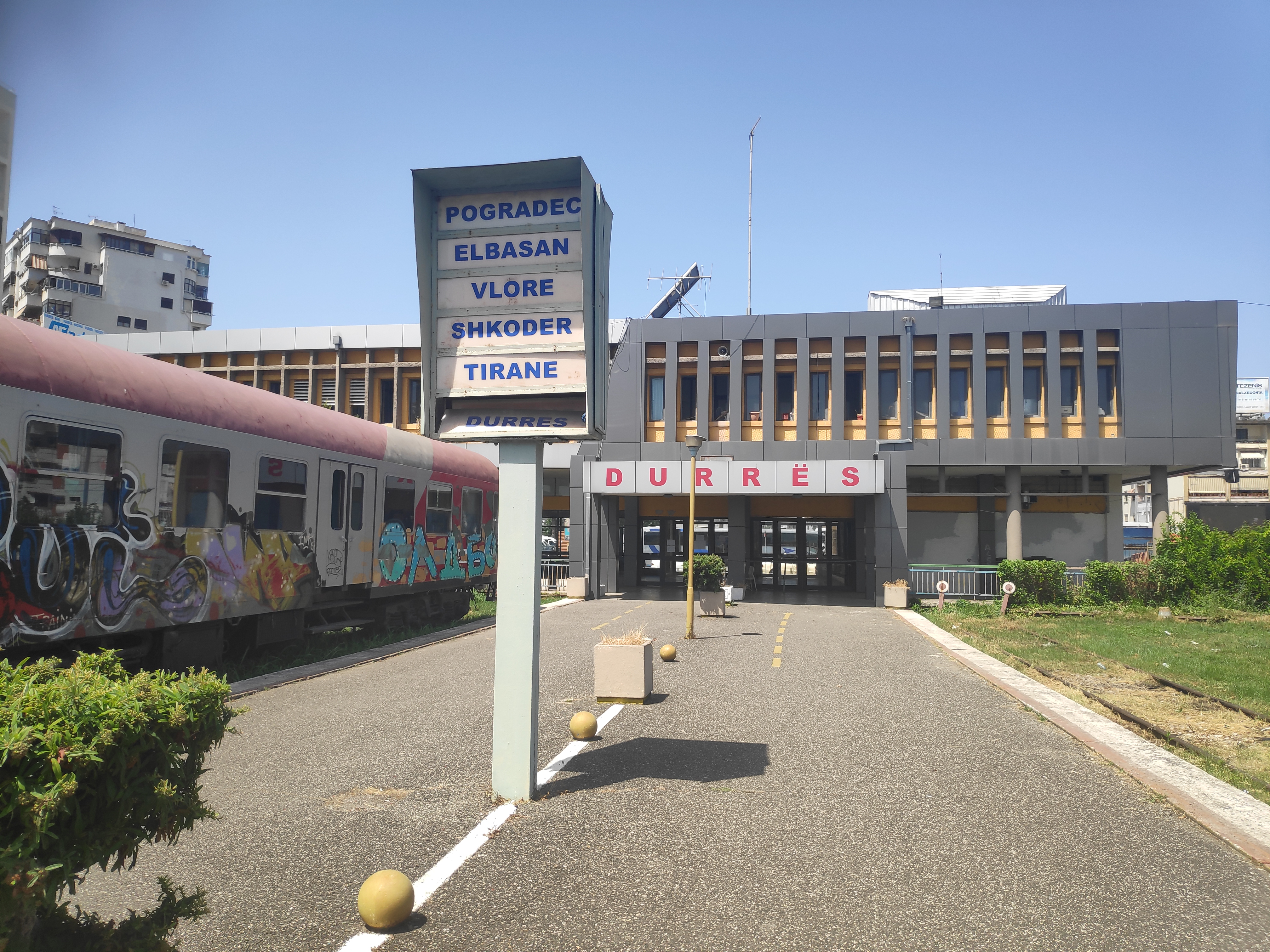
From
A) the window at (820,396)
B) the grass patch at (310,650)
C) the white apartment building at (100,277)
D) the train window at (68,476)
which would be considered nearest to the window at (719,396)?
the window at (820,396)

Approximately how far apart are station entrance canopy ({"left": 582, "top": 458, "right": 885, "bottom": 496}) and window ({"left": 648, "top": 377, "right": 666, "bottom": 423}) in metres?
2.54

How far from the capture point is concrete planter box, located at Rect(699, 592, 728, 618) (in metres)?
21.2

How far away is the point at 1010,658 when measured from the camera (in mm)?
14508

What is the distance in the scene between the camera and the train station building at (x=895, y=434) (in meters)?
28.2

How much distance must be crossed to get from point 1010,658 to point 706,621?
769 centimetres

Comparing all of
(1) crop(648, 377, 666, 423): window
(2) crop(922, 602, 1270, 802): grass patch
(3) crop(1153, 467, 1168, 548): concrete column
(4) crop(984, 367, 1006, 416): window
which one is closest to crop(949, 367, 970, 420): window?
(4) crop(984, 367, 1006, 416): window

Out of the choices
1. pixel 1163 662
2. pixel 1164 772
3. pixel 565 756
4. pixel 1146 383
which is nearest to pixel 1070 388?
pixel 1146 383

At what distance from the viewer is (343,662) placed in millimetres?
12812

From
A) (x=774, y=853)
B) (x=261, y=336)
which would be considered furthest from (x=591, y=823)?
(x=261, y=336)

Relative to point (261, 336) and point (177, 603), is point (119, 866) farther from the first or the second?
point (261, 336)

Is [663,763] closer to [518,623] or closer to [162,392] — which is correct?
[518,623]

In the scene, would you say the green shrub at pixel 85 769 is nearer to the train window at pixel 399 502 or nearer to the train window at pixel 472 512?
the train window at pixel 399 502

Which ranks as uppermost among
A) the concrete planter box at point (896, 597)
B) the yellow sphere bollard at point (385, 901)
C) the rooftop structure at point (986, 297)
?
the rooftop structure at point (986, 297)

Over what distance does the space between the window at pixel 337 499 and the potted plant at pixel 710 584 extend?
9.70m
